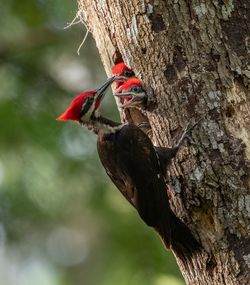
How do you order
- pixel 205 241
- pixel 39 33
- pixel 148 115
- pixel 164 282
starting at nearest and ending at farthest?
1. pixel 205 241
2. pixel 148 115
3. pixel 164 282
4. pixel 39 33

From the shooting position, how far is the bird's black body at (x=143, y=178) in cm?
436

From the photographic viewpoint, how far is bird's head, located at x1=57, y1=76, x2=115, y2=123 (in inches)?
183

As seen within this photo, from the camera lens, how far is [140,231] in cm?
704

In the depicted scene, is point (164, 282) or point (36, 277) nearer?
point (164, 282)

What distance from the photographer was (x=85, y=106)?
15.4 feet

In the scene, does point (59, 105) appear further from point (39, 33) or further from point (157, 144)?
point (157, 144)

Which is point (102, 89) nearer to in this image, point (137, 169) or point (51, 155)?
point (137, 169)

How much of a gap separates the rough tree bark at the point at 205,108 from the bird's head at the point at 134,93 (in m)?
0.05

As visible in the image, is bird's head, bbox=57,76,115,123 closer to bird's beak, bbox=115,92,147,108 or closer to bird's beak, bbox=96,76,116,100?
bird's beak, bbox=96,76,116,100

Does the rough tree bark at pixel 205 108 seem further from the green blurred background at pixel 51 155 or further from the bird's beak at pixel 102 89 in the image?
the green blurred background at pixel 51 155

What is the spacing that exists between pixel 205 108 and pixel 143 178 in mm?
496

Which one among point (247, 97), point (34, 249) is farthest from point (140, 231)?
point (247, 97)

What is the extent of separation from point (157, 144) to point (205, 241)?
666 millimetres

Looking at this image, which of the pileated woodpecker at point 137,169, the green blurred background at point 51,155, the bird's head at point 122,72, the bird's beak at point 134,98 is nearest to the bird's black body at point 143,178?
the pileated woodpecker at point 137,169
